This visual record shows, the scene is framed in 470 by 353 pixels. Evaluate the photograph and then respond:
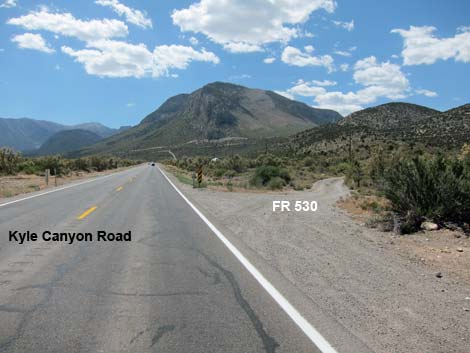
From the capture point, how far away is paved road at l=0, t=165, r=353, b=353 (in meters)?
4.70

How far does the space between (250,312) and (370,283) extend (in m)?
2.31

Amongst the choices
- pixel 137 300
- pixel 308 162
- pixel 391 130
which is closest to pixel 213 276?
Result: pixel 137 300

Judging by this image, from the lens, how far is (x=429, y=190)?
12883mm

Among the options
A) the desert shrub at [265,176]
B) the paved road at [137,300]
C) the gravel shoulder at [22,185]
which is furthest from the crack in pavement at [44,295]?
the desert shrub at [265,176]

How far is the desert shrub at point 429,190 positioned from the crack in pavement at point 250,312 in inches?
252

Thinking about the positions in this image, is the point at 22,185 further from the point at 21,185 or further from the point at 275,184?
the point at 275,184

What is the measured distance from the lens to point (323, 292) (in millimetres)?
6527

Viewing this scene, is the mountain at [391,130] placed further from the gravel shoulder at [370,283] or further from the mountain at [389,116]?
the gravel shoulder at [370,283]

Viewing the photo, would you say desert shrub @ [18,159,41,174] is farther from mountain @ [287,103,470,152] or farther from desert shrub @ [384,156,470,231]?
desert shrub @ [384,156,470,231]

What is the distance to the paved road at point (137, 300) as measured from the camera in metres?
4.70

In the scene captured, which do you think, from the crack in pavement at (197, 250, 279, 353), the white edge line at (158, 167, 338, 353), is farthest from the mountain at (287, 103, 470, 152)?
the crack in pavement at (197, 250, 279, 353)

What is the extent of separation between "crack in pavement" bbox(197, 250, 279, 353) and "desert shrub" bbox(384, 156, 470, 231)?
640 cm

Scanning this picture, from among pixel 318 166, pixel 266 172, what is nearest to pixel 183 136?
pixel 318 166

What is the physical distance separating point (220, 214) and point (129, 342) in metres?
11.3
